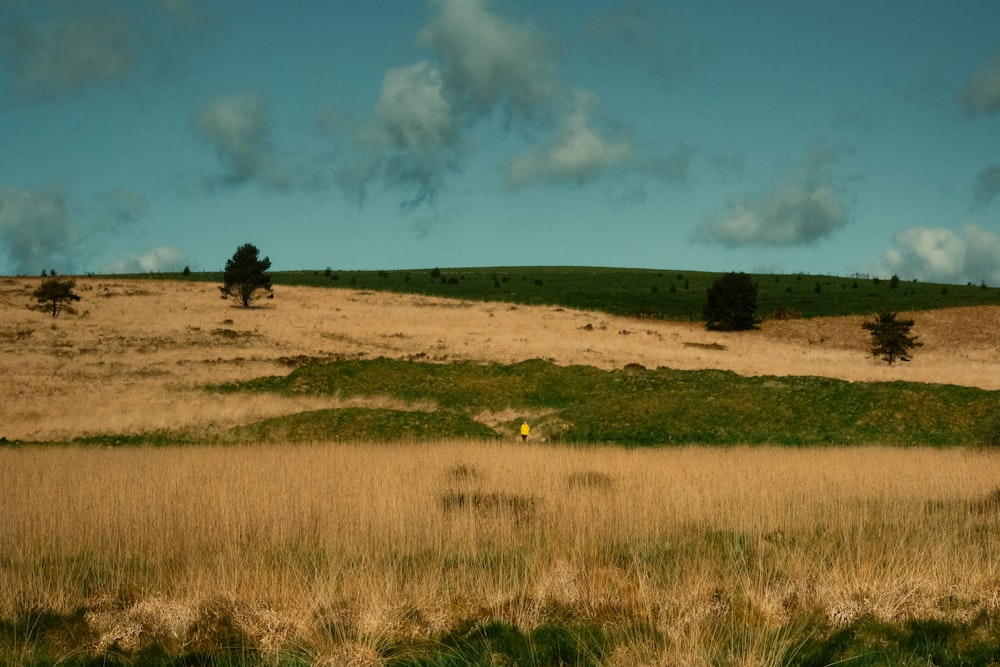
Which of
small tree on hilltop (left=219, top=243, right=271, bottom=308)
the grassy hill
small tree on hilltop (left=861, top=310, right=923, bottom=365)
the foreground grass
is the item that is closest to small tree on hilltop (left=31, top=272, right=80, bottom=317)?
small tree on hilltop (left=219, top=243, right=271, bottom=308)

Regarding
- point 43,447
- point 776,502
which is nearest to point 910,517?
point 776,502

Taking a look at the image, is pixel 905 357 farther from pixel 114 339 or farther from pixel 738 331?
pixel 114 339

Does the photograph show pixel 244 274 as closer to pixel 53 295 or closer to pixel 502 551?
pixel 53 295

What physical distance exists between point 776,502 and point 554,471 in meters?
5.64

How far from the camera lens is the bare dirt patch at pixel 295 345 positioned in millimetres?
37281

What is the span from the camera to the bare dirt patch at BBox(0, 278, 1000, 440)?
37281 mm

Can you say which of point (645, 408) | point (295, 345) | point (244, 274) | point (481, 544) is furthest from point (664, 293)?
point (481, 544)

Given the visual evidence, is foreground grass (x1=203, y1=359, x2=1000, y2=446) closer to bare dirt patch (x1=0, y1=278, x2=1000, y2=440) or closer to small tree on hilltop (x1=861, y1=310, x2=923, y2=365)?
bare dirt patch (x1=0, y1=278, x2=1000, y2=440)

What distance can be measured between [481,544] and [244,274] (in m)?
69.6

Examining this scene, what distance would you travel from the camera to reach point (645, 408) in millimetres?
33812

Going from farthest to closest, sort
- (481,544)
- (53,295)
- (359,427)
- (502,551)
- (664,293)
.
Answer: (664,293), (53,295), (359,427), (481,544), (502,551)

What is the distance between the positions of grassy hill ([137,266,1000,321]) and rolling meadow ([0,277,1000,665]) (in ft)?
184

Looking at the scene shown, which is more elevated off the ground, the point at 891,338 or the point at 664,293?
the point at 664,293

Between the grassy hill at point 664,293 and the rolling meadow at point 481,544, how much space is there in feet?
184
